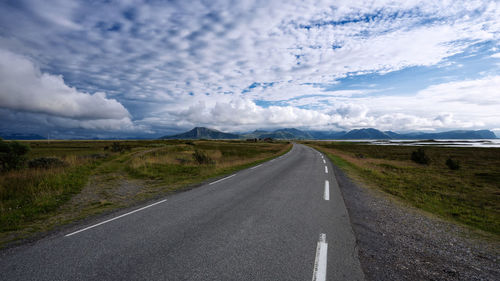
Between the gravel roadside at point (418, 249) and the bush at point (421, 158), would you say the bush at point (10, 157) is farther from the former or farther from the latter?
A: the bush at point (421, 158)

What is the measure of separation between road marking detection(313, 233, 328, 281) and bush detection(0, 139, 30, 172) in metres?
19.2

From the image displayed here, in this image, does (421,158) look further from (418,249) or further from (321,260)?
(321,260)

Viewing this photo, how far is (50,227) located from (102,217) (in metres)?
1.16

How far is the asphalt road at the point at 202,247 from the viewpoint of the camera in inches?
131

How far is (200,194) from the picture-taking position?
8.68 meters

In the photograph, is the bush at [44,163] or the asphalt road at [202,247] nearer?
the asphalt road at [202,247]

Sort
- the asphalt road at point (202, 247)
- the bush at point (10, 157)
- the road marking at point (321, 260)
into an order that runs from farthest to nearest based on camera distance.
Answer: the bush at point (10, 157)
the asphalt road at point (202, 247)
the road marking at point (321, 260)

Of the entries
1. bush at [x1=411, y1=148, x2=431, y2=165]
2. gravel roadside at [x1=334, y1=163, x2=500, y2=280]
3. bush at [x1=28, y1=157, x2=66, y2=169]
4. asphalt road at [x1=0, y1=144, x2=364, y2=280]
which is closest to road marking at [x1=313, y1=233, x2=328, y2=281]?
asphalt road at [x1=0, y1=144, x2=364, y2=280]

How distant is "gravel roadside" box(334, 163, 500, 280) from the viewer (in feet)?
11.1

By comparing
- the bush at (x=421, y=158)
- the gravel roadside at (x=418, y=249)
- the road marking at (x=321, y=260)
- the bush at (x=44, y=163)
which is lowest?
the bush at (x=421, y=158)

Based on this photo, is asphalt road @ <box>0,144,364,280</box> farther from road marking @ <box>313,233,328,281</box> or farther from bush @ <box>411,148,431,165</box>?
bush @ <box>411,148,431,165</box>

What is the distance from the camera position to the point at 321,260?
11.9ft

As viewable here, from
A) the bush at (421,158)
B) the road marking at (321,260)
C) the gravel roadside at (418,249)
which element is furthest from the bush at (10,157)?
the bush at (421,158)

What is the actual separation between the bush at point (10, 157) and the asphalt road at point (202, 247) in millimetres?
13614
